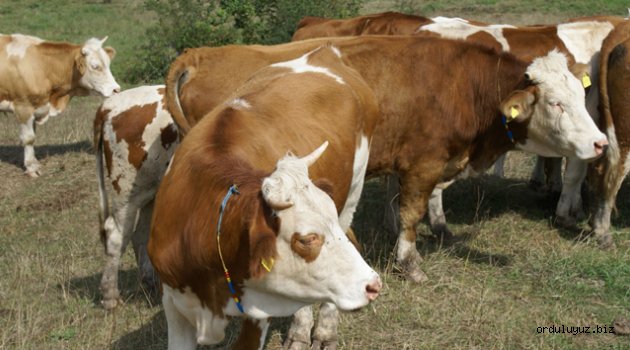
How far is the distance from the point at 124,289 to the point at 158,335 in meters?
1.42

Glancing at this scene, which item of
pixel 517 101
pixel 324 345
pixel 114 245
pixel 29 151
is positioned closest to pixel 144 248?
pixel 114 245

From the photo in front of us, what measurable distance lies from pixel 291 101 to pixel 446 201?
4.08 meters

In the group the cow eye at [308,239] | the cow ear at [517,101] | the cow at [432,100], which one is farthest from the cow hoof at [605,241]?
the cow eye at [308,239]

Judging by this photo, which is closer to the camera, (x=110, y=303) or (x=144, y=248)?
(x=110, y=303)

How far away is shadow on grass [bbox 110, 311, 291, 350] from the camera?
217 inches

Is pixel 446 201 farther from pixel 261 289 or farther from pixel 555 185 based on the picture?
pixel 261 289

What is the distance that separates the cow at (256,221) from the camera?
355 centimetres

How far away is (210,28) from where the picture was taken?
18.7 m

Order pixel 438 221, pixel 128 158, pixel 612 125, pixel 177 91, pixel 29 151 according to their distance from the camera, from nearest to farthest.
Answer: pixel 177 91 < pixel 128 158 < pixel 612 125 < pixel 438 221 < pixel 29 151

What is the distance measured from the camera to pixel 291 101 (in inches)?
203

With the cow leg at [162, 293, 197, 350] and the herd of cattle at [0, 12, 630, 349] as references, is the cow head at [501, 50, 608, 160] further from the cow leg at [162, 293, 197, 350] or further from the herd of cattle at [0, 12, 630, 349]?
the cow leg at [162, 293, 197, 350]

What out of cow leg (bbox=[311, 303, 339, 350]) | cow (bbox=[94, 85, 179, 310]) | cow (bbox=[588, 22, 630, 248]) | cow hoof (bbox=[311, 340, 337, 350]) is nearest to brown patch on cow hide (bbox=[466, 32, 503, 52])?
cow (bbox=[588, 22, 630, 248])

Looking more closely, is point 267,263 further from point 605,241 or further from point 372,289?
point 605,241

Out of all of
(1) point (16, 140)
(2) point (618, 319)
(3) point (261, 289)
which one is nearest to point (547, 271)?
(2) point (618, 319)
